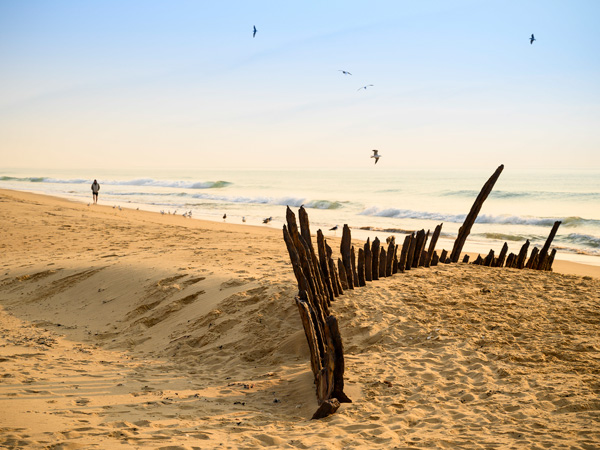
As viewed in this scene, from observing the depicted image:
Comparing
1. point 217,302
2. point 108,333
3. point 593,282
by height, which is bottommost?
point 108,333

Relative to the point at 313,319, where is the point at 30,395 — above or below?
below

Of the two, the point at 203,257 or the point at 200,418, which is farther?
the point at 203,257

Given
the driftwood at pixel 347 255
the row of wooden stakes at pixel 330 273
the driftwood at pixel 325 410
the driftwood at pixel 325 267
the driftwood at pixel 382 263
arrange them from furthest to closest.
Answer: the driftwood at pixel 382 263, the driftwood at pixel 347 255, the driftwood at pixel 325 267, the row of wooden stakes at pixel 330 273, the driftwood at pixel 325 410

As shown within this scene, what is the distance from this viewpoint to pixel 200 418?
459 cm

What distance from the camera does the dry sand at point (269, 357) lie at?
4.22 metres

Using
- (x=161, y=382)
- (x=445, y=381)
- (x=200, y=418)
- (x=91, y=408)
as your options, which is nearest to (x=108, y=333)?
(x=161, y=382)

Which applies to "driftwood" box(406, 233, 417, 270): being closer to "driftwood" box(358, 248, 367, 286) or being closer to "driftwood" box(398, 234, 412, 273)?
"driftwood" box(398, 234, 412, 273)

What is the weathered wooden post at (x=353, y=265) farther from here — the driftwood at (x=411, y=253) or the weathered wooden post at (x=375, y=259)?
the driftwood at (x=411, y=253)

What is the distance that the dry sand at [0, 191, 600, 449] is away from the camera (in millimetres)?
4219

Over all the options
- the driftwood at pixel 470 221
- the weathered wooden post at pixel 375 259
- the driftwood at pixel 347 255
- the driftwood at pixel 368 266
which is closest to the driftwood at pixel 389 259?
the weathered wooden post at pixel 375 259

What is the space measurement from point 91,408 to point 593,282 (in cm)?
833

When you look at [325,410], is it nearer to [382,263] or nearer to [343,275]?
[343,275]

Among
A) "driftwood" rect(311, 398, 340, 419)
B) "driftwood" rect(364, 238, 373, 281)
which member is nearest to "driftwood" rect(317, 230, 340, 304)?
"driftwood" rect(364, 238, 373, 281)

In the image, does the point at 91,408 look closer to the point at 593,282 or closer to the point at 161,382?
the point at 161,382
